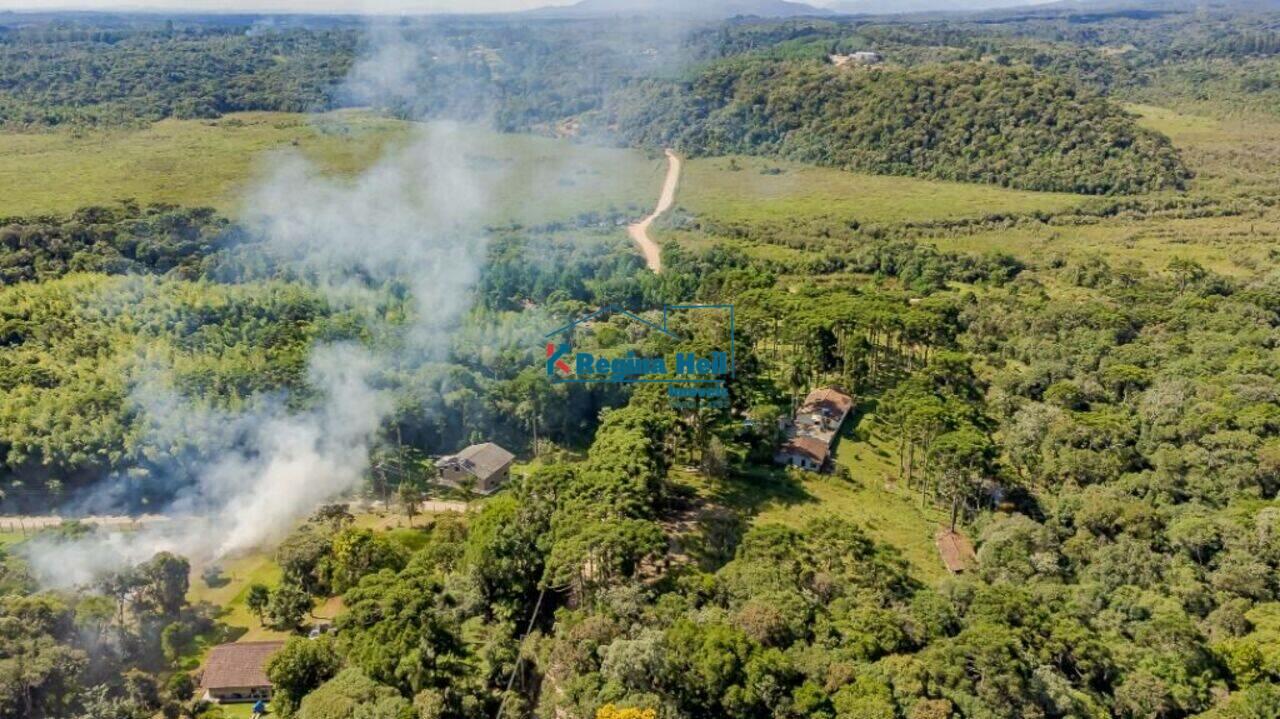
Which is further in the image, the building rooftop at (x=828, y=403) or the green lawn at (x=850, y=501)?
the building rooftop at (x=828, y=403)

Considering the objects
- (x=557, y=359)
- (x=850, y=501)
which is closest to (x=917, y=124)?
(x=557, y=359)

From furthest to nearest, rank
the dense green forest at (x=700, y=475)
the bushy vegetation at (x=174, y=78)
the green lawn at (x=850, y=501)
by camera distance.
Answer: the bushy vegetation at (x=174, y=78), the green lawn at (x=850, y=501), the dense green forest at (x=700, y=475)

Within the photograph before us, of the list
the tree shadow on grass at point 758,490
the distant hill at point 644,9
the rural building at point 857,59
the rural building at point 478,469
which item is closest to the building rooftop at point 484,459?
the rural building at point 478,469

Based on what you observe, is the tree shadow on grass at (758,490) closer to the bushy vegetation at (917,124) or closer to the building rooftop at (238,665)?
the building rooftop at (238,665)

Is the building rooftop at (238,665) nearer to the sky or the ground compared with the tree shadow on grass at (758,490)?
nearer to the sky

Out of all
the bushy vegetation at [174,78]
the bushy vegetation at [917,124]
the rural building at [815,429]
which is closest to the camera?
the rural building at [815,429]

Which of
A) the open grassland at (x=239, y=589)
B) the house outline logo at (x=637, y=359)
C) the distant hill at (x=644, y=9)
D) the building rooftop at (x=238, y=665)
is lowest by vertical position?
the open grassland at (x=239, y=589)

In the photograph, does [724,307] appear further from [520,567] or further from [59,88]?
[59,88]
